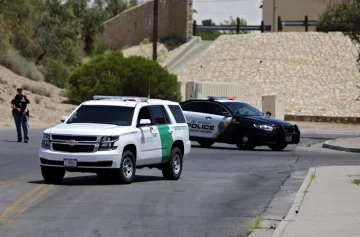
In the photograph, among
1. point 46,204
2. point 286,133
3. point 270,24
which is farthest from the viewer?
point 270,24

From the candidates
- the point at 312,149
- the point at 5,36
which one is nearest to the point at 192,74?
the point at 5,36

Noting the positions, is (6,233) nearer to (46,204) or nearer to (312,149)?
(46,204)

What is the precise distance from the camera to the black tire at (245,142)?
1332 inches

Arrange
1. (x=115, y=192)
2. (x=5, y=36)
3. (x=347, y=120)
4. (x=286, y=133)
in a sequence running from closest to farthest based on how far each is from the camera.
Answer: (x=115, y=192), (x=286, y=133), (x=5, y=36), (x=347, y=120)

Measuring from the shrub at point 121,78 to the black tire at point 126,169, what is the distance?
3925 centimetres

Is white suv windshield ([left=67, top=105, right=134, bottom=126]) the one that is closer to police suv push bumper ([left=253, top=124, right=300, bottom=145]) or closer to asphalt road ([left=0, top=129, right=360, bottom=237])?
asphalt road ([left=0, top=129, right=360, bottom=237])

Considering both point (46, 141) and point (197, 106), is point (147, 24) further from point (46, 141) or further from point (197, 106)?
point (46, 141)

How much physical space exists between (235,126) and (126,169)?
14457mm

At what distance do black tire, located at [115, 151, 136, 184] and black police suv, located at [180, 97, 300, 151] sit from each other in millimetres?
13979

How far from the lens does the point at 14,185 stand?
761 inches

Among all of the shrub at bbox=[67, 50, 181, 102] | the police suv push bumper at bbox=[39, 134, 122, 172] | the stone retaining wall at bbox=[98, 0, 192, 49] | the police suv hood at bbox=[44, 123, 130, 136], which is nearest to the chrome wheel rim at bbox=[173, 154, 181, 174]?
the police suv hood at bbox=[44, 123, 130, 136]

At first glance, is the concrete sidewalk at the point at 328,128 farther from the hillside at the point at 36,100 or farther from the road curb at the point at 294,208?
the road curb at the point at 294,208

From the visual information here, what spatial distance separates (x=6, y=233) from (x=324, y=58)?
6641 centimetres

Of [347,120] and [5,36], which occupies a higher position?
[5,36]
